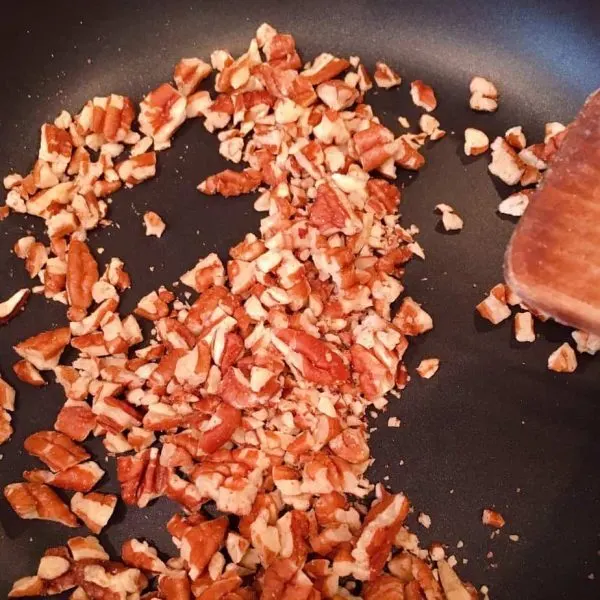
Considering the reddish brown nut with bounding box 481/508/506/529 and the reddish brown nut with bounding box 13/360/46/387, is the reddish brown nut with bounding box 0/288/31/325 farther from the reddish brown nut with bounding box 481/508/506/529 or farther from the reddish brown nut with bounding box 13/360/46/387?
the reddish brown nut with bounding box 481/508/506/529

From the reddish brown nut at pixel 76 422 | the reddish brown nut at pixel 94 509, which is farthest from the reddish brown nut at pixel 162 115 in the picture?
the reddish brown nut at pixel 94 509

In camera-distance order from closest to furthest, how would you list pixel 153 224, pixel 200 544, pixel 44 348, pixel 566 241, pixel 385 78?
pixel 566 241 → pixel 200 544 → pixel 44 348 → pixel 153 224 → pixel 385 78

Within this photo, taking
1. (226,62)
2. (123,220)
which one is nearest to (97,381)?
(123,220)

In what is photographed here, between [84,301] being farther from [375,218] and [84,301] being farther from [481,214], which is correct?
[481,214]

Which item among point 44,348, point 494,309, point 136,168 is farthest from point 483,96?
point 44,348

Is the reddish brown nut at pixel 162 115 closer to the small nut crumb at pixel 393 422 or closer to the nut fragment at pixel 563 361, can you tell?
the small nut crumb at pixel 393 422

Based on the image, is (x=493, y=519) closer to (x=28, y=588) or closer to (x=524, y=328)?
(x=524, y=328)

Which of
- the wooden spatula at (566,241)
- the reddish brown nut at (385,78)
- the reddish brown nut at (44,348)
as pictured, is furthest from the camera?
the reddish brown nut at (385,78)
